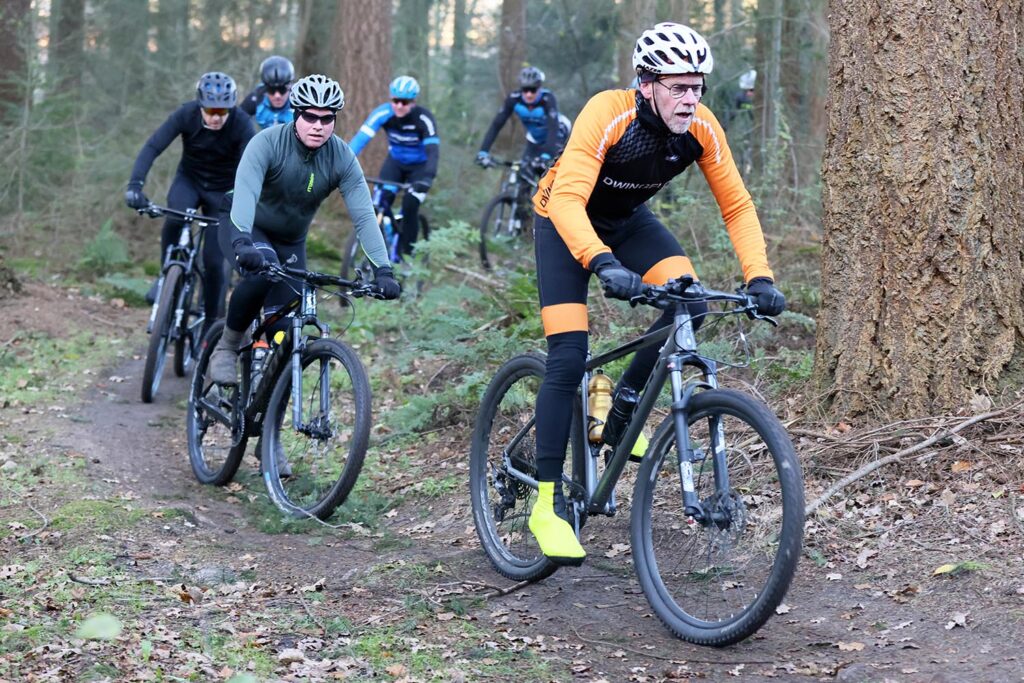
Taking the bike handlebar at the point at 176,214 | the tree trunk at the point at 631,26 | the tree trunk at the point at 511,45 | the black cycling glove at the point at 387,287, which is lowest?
the black cycling glove at the point at 387,287

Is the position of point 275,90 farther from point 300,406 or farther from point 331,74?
point 331,74

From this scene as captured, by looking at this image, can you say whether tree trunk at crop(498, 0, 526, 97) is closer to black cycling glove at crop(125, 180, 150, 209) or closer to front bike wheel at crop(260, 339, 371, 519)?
black cycling glove at crop(125, 180, 150, 209)

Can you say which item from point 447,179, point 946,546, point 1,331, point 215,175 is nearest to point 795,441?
point 946,546

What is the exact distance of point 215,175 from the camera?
9.91m

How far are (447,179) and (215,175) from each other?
10278 mm

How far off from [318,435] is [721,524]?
2.97 m

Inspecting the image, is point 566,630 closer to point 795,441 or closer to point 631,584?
point 631,584

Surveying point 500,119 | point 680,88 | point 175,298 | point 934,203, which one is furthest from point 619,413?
point 500,119

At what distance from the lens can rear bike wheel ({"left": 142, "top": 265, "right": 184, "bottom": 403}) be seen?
376 inches

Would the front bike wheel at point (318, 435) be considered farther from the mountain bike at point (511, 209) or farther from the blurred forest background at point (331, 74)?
the mountain bike at point (511, 209)

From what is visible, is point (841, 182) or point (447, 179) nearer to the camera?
point (841, 182)

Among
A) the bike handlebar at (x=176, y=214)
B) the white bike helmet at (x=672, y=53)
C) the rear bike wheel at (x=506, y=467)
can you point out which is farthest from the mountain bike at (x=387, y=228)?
the white bike helmet at (x=672, y=53)

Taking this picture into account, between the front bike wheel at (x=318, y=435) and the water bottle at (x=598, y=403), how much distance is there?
1.44 m

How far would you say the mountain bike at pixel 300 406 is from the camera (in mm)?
6367
